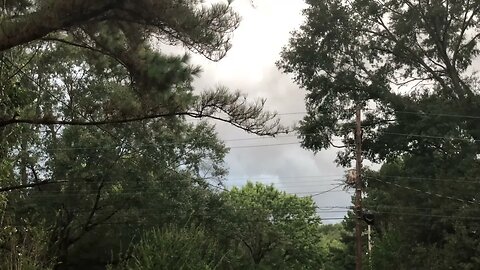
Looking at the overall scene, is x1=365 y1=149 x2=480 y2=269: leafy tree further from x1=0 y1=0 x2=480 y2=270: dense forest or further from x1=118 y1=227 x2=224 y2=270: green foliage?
x1=118 y1=227 x2=224 y2=270: green foliage

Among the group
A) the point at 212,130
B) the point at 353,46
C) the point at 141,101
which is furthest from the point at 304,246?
the point at 141,101

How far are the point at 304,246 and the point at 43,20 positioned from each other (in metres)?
34.4

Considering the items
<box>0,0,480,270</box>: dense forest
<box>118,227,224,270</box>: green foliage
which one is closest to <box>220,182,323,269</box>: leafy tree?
<box>0,0,480,270</box>: dense forest

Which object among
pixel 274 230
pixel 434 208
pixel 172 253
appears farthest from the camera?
pixel 274 230

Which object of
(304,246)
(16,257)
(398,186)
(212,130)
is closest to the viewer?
(16,257)

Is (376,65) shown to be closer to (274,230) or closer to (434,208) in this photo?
(434,208)

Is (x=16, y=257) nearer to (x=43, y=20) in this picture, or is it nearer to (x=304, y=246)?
(x=43, y=20)

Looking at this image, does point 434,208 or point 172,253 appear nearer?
point 172,253

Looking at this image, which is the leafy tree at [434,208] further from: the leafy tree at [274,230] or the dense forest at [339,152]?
the leafy tree at [274,230]

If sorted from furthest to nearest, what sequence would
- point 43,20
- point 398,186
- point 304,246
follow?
point 304,246 < point 398,186 < point 43,20

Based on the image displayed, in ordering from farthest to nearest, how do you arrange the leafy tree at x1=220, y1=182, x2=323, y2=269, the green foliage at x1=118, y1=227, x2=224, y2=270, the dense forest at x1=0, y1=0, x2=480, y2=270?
the leafy tree at x1=220, y1=182, x2=323, y2=269
the dense forest at x1=0, y1=0, x2=480, y2=270
the green foliage at x1=118, y1=227, x2=224, y2=270

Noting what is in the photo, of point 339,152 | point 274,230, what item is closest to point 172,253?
point 339,152

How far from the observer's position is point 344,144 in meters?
25.9

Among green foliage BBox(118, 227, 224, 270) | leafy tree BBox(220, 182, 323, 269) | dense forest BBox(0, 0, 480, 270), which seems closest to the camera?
green foliage BBox(118, 227, 224, 270)
